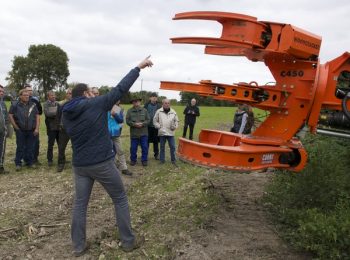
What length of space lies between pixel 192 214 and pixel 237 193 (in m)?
1.58

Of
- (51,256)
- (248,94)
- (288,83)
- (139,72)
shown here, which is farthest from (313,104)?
(51,256)

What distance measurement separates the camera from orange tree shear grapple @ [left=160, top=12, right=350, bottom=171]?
452 cm

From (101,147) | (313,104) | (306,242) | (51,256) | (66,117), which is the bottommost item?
(51,256)

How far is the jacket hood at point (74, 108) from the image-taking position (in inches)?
201

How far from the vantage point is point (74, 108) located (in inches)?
201

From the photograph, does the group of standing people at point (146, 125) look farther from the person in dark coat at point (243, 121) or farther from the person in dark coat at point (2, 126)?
the person in dark coat at point (2, 126)

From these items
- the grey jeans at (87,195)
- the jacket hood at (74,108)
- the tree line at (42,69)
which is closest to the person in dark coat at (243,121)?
the grey jeans at (87,195)

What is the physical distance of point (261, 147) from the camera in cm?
477

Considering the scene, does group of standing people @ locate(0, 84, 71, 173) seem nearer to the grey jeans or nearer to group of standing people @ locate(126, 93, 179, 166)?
group of standing people @ locate(126, 93, 179, 166)

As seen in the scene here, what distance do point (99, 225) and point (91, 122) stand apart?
191cm

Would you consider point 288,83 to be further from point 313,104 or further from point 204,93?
point 204,93

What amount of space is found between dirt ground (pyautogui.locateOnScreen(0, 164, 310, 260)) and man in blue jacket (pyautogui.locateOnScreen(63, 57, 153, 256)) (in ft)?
1.11

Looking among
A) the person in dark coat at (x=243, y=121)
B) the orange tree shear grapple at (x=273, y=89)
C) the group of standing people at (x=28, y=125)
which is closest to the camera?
the orange tree shear grapple at (x=273, y=89)

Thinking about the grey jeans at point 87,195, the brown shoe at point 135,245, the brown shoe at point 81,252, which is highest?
the grey jeans at point 87,195
